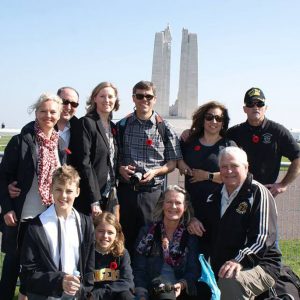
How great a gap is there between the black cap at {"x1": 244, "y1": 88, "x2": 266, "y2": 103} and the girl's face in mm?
2025

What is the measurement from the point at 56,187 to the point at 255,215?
155cm

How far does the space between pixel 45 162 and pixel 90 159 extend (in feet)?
1.74

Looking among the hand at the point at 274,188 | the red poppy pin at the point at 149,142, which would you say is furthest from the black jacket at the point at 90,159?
the hand at the point at 274,188

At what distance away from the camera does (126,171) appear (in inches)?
182

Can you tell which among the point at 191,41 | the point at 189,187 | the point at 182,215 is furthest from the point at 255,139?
the point at 191,41

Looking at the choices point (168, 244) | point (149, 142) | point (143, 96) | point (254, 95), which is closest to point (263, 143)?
point (254, 95)

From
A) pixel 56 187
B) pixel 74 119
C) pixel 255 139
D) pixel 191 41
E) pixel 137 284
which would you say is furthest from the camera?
pixel 191 41

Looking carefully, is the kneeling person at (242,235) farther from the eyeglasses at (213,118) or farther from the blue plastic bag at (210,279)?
the eyeglasses at (213,118)

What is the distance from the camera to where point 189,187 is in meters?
4.85

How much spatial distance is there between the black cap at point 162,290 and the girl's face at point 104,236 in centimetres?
48

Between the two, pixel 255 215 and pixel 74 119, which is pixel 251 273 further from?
pixel 74 119

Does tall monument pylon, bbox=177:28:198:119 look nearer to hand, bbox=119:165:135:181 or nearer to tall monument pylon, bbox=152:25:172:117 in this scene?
tall monument pylon, bbox=152:25:172:117

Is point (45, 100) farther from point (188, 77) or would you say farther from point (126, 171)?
point (188, 77)

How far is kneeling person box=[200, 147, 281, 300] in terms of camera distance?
383 cm
